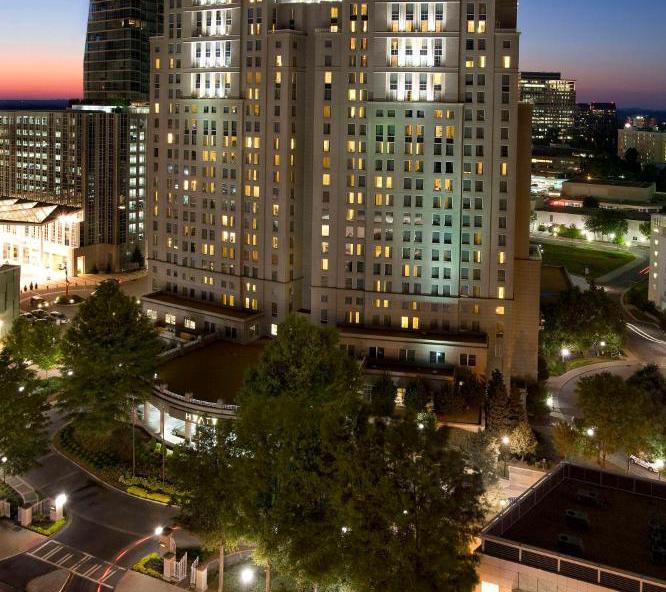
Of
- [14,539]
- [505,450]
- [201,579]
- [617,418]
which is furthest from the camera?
[505,450]

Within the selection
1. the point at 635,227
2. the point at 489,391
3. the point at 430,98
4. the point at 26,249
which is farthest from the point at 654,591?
the point at 635,227

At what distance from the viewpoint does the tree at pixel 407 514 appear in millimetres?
33750

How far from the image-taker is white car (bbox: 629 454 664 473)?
2406 inches

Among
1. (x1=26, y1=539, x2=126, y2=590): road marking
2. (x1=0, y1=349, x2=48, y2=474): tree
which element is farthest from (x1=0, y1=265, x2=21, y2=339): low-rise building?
(x1=26, y1=539, x2=126, y2=590): road marking

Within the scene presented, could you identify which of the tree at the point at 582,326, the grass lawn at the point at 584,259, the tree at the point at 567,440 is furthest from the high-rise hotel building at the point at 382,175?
the grass lawn at the point at 584,259

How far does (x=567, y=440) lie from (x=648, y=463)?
764 cm

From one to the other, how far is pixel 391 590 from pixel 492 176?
176ft

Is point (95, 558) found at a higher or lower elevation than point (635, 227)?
lower

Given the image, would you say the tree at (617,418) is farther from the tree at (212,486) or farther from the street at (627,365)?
the tree at (212,486)

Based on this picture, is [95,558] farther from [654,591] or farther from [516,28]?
[516,28]

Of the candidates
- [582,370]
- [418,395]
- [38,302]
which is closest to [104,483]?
[418,395]

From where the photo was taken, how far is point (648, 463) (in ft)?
209

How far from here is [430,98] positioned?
7994 cm

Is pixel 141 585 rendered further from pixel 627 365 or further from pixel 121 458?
pixel 627 365
